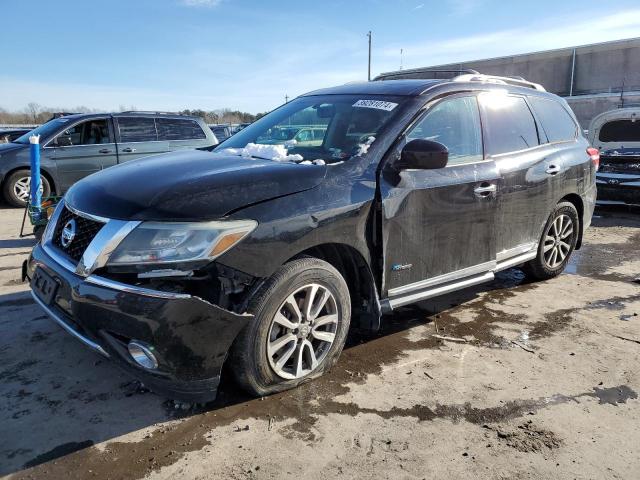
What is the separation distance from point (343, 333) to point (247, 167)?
1189 mm

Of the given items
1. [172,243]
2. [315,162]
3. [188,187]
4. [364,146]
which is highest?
[364,146]

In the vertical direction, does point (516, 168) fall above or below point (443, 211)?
above

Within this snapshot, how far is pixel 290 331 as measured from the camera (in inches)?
117

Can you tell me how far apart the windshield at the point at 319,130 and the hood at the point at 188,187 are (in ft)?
1.13

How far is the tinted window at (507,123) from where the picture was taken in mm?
4184

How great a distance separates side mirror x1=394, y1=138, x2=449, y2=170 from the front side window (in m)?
7.69

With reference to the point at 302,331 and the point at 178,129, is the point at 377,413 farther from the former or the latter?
the point at 178,129

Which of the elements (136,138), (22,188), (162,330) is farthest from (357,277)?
(22,188)

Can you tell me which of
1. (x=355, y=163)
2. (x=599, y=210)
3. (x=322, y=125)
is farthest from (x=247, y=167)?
(x=599, y=210)

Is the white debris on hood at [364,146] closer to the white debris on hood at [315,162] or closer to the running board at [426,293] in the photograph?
the white debris on hood at [315,162]

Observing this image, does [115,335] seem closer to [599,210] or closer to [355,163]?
[355,163]

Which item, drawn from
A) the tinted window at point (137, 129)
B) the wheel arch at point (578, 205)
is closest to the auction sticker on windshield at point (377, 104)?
the wheel arch at point (578, 205)

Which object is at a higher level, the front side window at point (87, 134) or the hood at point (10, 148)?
the front side window at point (87, 134)

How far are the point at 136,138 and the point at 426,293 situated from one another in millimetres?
7745
